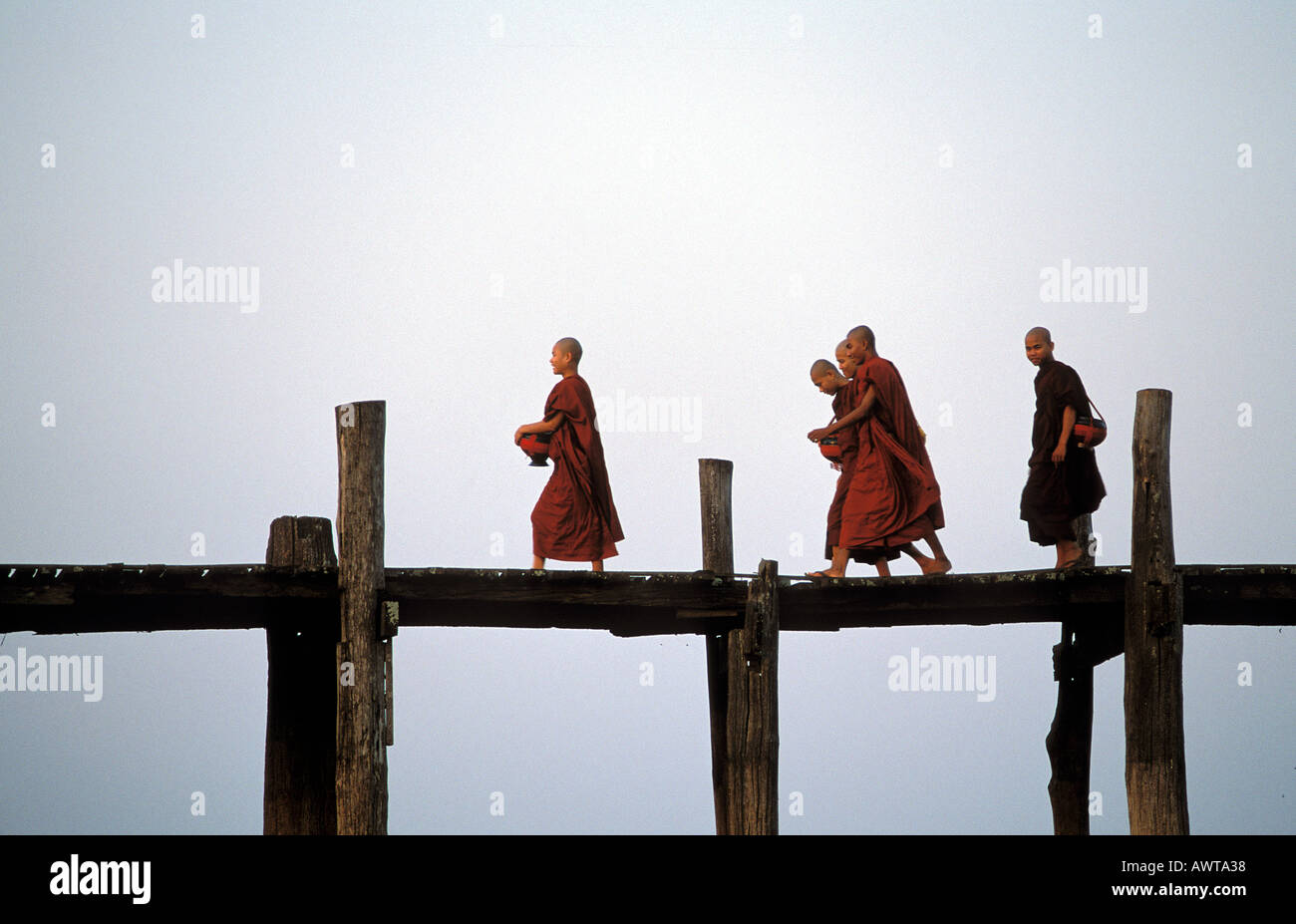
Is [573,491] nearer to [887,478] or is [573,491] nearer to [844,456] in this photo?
[844,456]

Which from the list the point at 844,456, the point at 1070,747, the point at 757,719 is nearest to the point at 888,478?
the point at 844,456

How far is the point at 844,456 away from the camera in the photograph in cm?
1230

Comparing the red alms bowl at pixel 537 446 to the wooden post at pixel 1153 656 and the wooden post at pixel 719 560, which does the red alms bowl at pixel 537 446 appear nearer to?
the wooden post at pixel 719 560

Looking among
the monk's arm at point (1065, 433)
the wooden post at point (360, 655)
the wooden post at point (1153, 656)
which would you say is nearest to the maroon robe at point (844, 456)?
the monk's arm at point (1065, 433)

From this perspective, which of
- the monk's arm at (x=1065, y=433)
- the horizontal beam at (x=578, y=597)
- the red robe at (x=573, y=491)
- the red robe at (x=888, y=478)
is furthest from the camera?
the red robe at (x=573, y=491)

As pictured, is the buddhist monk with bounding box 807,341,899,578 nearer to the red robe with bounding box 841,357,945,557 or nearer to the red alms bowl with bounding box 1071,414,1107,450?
the red robe with bounding box 841,357,945,557

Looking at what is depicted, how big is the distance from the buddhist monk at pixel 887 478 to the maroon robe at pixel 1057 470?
60 centimetres

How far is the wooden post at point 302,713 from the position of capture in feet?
37.1

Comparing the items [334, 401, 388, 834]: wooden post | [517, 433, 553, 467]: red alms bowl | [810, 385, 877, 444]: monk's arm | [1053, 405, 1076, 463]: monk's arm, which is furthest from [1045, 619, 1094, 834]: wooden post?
[334, 401, 388, 834]: wooden post

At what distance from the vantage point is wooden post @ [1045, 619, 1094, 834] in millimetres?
13312

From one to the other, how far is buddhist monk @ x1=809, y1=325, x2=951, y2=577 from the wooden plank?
0.62m
